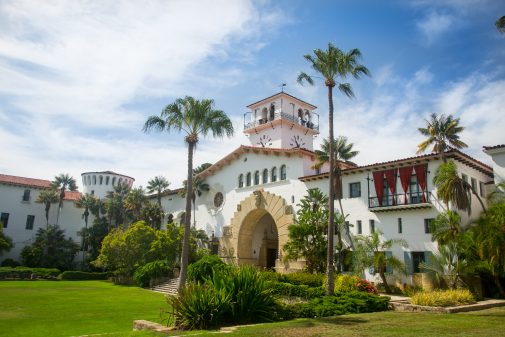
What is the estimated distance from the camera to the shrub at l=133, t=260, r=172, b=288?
40.6m

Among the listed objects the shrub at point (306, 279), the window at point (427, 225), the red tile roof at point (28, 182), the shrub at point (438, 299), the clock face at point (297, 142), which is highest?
the clock face at point (297, 142)

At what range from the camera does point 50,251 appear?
180 feet

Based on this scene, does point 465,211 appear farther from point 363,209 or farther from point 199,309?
point 199,309

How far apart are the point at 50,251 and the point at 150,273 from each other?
2193 cm

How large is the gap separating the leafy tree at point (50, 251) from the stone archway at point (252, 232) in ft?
79.9

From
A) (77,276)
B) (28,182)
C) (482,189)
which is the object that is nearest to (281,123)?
(482,189)

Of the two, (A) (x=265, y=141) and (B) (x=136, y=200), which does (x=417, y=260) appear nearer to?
(A) (x=265, y=141)

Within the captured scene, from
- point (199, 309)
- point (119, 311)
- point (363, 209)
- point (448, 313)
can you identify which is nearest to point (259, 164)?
point (363, 209)

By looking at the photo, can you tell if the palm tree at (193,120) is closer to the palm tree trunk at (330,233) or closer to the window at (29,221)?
the palm tree trunk at (330,233)

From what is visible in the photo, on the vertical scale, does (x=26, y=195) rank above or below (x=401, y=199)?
above

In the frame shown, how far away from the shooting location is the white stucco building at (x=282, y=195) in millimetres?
30188

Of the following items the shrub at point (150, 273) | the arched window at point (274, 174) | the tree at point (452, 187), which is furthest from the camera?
the arched window at point (274, 174)

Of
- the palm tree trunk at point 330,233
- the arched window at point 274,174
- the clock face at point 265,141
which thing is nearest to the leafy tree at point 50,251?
the clock face at point 265,141

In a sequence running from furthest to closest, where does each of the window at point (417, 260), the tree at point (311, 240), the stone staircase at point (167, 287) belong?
1. the stone staircase at point (167, 287)
2. the tree at point (311, 240)
3. the window at point (417, 260)
